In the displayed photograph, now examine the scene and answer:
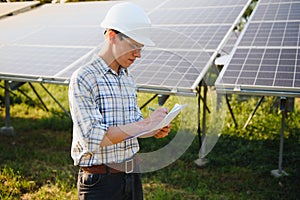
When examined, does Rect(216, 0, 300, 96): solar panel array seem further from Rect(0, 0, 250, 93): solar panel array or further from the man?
the man

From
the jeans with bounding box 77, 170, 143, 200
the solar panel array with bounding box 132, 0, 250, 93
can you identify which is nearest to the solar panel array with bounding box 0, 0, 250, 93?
the solar panel array with bounding box 132, 0, 250, 93

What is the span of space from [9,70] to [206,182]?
2930 mm

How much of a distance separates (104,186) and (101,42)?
12.4ft

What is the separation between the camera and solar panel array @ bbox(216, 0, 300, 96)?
12.6ft

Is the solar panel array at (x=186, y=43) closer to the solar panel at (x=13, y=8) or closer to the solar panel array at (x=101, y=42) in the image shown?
the solar panel array at (x=101, y=42)

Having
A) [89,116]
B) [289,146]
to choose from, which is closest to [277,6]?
[289,146]

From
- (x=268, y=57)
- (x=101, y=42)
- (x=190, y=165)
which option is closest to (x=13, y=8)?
(x=101, y=42)

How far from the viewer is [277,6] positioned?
20.6 feet

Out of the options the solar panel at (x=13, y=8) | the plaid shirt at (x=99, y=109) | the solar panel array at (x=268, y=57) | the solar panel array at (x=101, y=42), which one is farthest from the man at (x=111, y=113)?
the solar panel at (x=13, y=8)

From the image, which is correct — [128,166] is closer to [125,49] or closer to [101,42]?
[125,49]

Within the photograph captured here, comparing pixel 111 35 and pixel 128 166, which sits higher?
pixel 111 35

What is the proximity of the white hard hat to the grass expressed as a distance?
1.99m

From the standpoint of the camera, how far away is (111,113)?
6.98 feet

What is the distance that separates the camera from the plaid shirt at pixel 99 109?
193cm
